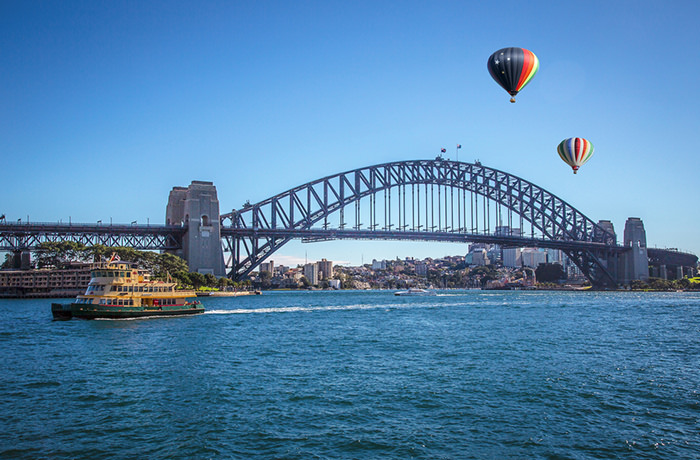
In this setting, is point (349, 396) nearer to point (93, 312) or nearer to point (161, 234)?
point (93, 312)

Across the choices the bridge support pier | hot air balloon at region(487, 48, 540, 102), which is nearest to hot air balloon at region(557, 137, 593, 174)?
hot air balloon at region(487, 48, 540, 102)

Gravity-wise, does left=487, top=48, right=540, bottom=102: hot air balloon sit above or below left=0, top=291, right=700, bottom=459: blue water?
above

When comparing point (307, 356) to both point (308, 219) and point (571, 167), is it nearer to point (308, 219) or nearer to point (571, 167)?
point (571, 167)

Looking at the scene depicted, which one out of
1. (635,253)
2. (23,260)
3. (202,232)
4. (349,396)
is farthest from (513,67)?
(635,253)

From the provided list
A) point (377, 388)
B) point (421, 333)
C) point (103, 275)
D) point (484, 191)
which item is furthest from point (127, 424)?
point (484, 191)

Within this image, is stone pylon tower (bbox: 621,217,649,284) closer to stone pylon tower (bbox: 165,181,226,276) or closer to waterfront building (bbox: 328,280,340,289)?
stone pylon tower (bbox: 165,181,226,276)

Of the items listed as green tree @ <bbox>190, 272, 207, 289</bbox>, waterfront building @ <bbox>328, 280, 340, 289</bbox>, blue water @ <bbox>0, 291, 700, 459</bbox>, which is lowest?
waterfront building @ <bbox>328, 280, 340, 289</bbox>
